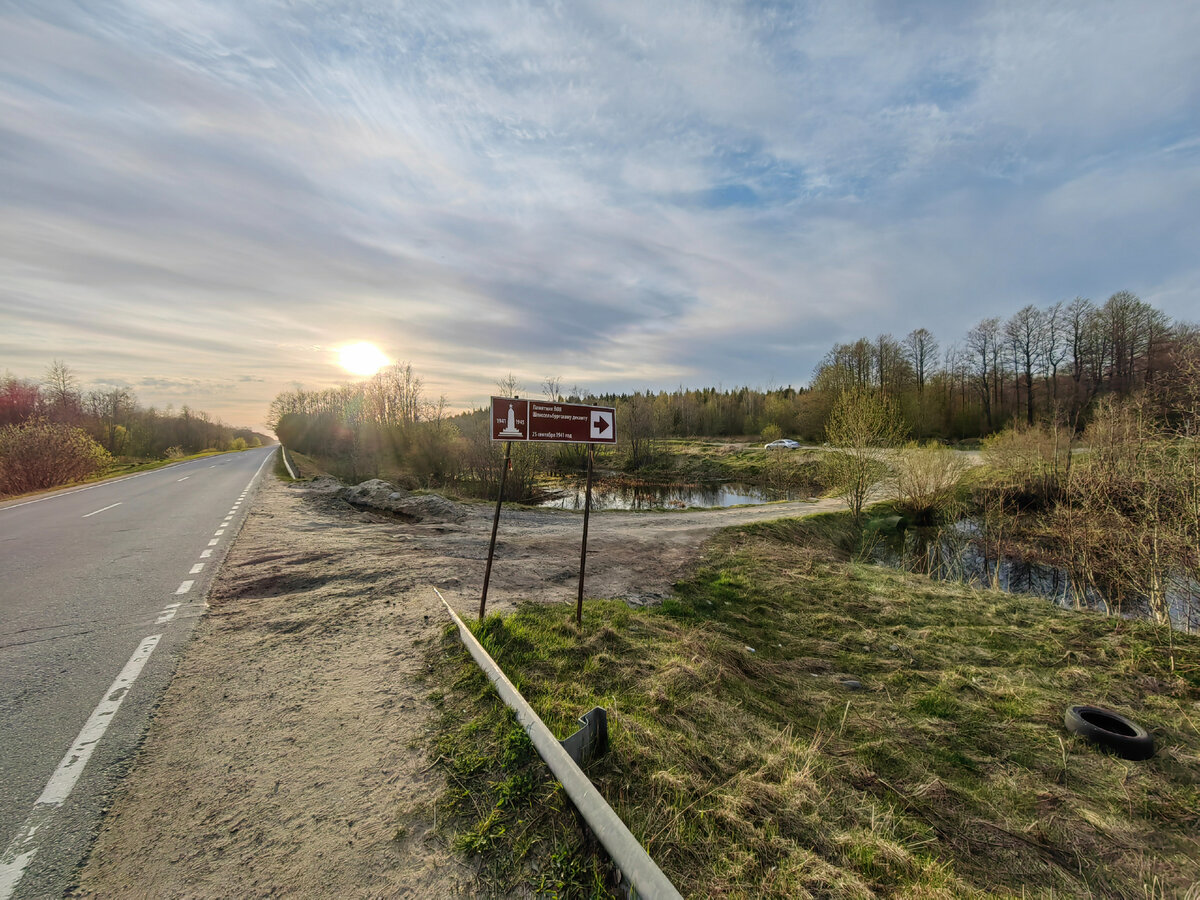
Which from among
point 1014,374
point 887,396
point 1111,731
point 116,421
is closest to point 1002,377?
point 1014,374

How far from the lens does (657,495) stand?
3098cm

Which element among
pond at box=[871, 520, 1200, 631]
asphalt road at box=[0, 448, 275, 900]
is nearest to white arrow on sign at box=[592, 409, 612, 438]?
asphalt road at box=[0, 448, 275, 900]

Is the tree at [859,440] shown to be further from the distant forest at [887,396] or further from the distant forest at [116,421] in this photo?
the distant forest at [116,421]

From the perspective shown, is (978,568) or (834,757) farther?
(978,568)

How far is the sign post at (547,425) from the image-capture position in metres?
4.89

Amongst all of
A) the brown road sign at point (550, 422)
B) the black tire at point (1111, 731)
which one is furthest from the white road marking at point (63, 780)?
the black tire at point (1111, 731)

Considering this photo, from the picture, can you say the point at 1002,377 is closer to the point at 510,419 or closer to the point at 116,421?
the point at 510,419

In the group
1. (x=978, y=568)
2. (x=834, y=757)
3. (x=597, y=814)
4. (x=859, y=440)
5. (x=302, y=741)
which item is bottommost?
(x=978, y=568)

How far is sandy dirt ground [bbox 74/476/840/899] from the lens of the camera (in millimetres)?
2193

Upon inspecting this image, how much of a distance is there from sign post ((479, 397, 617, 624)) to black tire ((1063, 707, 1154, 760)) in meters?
5.22

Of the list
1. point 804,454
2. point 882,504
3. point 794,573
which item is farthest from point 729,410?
point 794,573

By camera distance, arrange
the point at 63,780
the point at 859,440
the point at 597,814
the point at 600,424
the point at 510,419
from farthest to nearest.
Result: 1. the point at 859,440
2. the point at 600,424
3. the point at 510,419
4. the point at 63,780
5. the point at 597,814

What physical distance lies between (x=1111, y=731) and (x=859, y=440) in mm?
12746

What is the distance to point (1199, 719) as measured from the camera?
4898mm
